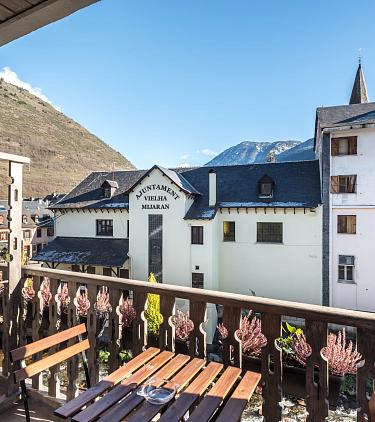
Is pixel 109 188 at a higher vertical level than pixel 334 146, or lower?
lower

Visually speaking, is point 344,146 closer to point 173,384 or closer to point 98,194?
point 98,194

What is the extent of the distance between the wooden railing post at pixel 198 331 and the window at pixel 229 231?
14.7 m

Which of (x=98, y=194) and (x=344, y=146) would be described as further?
(x=98, y=194)

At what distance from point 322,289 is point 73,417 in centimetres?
1575

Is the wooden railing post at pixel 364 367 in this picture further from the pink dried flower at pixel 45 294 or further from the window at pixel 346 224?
the window at pixel 346 224

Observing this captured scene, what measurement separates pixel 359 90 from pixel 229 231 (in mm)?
14837

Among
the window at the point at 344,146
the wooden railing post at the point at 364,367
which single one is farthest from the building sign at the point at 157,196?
the wooden railing post at the point at 364,367

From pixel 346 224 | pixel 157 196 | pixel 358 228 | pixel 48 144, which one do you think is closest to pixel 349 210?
pixel 346 224

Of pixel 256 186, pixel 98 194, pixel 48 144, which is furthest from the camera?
pixel 48 144

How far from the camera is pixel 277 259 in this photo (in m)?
15.5

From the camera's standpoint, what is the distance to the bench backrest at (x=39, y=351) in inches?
61.2

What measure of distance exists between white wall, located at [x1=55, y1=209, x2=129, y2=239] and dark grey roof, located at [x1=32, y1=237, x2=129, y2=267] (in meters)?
0.40

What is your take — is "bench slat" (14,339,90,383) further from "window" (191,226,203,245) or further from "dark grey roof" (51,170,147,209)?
"dark grey roof" (51,170,147,209)

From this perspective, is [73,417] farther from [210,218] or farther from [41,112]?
[41,112]
